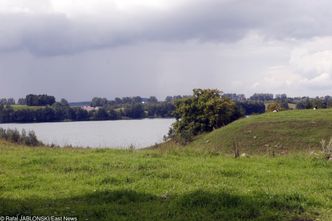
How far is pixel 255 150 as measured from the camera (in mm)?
32844

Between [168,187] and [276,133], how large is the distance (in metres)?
27.1

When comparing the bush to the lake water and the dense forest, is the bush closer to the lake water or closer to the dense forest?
the lake water

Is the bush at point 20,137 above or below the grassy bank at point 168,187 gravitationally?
above

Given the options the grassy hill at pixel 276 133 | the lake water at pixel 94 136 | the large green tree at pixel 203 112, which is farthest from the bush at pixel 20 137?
the large green tree at pixel 203 112

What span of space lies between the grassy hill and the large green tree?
8877mm

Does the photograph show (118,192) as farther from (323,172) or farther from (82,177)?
(323,172)

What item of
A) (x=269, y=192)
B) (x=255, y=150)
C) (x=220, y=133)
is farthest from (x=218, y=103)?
(x=269, y=192)

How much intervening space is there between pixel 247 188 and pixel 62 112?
237 ft

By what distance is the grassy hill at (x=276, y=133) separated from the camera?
3312 centimetres

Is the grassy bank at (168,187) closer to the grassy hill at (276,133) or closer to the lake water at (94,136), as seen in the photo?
the lake water at (94,136)

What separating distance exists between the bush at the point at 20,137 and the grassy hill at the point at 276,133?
465 inches

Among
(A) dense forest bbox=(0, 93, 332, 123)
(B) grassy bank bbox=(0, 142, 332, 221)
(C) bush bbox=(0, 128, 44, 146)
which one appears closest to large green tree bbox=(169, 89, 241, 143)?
(A) dense forest bbox=(0, 93, 332, 123)

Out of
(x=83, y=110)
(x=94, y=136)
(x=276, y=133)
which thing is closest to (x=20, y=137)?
(x=94, y=136)

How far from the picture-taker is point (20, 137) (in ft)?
84.8
